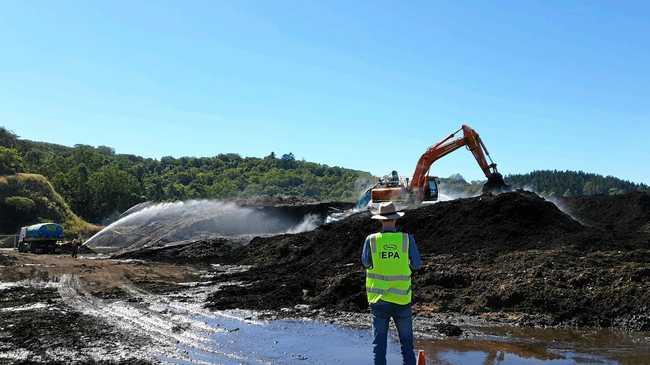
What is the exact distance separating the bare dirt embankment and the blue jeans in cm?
571

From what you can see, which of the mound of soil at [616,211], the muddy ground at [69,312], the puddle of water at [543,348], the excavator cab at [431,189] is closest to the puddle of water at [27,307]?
the muddy ground at [69,312]

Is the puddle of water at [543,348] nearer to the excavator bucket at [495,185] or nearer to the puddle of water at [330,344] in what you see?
the puddle of water at [330,344]

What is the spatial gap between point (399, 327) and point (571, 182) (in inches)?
5556

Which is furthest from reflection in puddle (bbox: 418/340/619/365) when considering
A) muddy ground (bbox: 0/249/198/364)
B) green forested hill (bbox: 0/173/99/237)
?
green forested hill (bbox: 0/173/99/237)

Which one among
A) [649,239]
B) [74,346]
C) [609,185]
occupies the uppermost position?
[609,185]

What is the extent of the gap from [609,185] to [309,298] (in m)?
130

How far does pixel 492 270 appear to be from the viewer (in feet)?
49.2

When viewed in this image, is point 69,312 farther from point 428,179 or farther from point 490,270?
point 428,179

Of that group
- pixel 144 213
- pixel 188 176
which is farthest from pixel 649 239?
pixel 188 176

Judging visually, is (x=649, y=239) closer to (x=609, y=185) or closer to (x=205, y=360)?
(x=205, y=360)

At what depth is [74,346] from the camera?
10.0m

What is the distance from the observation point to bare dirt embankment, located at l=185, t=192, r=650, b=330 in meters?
12.0

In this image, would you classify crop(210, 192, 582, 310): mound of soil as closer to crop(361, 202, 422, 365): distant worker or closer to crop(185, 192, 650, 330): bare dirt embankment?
crop(185, 192, 650, 330): bare dirt embankment

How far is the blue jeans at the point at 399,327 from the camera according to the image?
6.66 m
